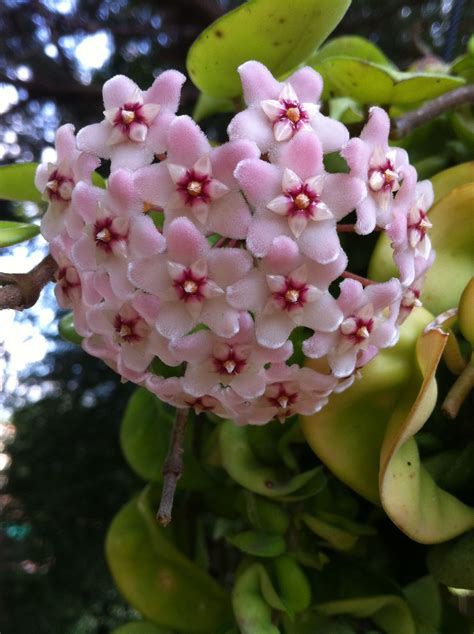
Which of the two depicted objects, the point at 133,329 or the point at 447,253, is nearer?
the point at 133,329

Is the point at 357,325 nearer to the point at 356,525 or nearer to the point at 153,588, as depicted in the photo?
the point at 356,525

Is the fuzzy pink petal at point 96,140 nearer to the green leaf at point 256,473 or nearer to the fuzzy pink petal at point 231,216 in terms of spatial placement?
the fuzzy pink petal at point 231,216

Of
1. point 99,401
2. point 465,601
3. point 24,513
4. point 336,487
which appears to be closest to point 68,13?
point 99,401

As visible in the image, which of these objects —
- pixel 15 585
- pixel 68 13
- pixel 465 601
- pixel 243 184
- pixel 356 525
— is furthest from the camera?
pixel 68 13

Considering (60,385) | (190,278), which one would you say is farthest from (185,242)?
(60,385)

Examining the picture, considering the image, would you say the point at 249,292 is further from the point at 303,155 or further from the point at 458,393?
the point at 458,393

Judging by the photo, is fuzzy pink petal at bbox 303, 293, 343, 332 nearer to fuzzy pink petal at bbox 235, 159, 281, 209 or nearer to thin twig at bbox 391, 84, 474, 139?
fuzzy pink petal at bbox 235, 159, 281, 209

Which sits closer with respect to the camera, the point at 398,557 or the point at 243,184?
the point at 243,184
